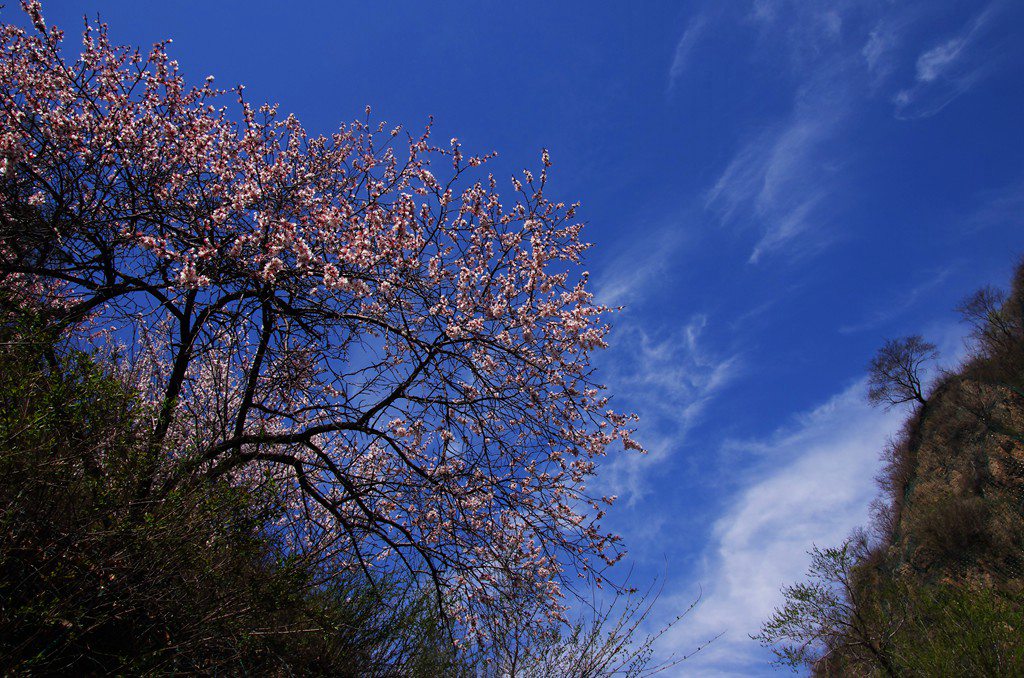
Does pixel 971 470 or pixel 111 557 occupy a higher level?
pixel 971 470

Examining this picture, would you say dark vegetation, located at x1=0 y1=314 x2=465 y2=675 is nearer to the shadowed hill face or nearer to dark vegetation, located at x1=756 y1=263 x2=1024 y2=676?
dark vegetation, located at x1=756 y1=263 x2=1024 y2=676

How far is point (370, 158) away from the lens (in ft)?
28.1

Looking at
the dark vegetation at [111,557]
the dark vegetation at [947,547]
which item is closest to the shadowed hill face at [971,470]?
the dark vegetation at [947,547]

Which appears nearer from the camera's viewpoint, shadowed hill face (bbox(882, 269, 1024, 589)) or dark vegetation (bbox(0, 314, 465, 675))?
dark vegetation (bbox(0, 314, 465, 675))

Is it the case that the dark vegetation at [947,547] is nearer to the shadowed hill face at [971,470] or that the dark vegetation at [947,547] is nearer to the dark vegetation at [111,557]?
the shadowed hill face at [971,470]

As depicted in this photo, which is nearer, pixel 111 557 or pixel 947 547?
pixel 111 557

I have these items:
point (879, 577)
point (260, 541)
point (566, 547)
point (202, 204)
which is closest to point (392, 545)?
point (566, 547)

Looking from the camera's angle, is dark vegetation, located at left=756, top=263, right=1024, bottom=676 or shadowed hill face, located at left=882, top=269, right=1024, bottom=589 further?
shadowed hill face, located at left=882, top=269, right=1024, bottom=589

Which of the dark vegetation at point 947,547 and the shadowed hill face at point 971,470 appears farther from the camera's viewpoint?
the shadowed hill face at point 971,470

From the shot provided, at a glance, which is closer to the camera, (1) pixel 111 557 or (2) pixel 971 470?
(1) pixel 111 557

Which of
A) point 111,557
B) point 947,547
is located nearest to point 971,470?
point 947,547

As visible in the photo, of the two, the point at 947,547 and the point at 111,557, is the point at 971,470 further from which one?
the point at 111,557

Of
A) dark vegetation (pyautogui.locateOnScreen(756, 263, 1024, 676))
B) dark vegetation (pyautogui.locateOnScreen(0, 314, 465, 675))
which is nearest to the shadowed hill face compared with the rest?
dark vegetation (pyautogui.locateOnScreen(756, 263, 1024, 676))

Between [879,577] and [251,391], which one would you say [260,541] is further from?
[879,577]
